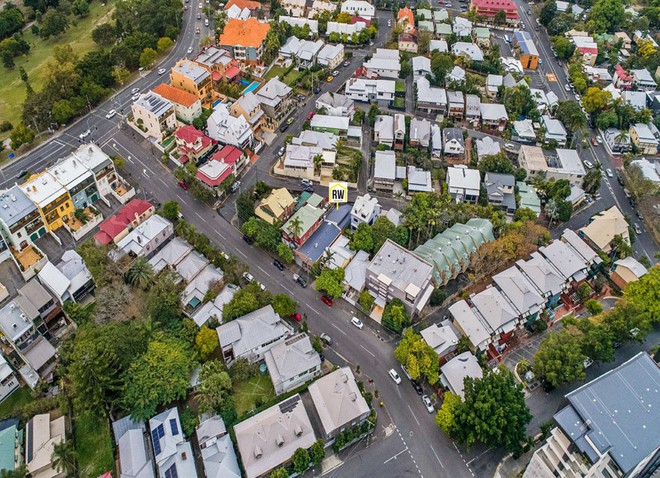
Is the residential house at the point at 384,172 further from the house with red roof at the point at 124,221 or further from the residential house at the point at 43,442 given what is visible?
the residential house at the point at 43,442

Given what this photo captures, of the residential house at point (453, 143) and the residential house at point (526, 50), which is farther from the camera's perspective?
the residential house at point (526, 50)

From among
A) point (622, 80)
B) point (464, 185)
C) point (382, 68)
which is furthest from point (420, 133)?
point (622, 80)

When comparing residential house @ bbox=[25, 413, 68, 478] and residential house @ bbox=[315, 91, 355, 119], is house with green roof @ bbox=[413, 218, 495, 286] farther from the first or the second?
residential house @ bbox=[25, 413, 68, 478]

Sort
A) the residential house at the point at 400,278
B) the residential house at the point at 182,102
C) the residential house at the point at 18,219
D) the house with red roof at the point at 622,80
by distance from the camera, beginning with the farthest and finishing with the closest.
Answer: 1. the house with red roof at the point at 622,80
2. the residential house at the point at 182,102
3. the residential house at the point at 18,219
4. the residential house at the point at 400,278

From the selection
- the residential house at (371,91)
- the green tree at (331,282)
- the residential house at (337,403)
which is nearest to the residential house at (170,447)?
the residential house at (337,403)

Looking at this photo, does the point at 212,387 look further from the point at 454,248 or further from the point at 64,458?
the point at 454,248

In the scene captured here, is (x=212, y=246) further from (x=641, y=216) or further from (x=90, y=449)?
(x=641, y=216)

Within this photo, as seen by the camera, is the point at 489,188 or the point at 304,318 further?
the point at 489,188

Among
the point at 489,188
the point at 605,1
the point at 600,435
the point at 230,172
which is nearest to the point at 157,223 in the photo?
the point at 230,172
